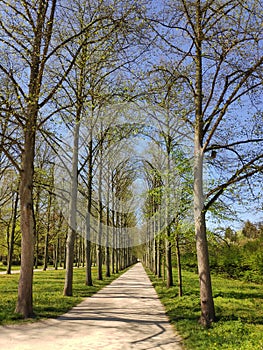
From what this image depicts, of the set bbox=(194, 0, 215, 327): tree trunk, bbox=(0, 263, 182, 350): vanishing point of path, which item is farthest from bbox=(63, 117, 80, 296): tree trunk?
bbox=(194, 0, 215, 327): tree trunk

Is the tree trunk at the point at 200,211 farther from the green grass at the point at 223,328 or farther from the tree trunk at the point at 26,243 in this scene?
the tree trunk at the point at 26,243

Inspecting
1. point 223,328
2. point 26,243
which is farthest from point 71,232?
point 223,328

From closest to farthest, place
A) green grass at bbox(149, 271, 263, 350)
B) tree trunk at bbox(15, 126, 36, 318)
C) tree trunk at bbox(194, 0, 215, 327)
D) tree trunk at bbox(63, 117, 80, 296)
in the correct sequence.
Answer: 1. green grass at bbox(149, 271, 263, 350)
2. tree trunk at bbox(194, 0, 215, 327)
3. tree trunk at bbox(15, 126, 36, 318)
4. tree trunk at bbox(63, 117, 80, 296)

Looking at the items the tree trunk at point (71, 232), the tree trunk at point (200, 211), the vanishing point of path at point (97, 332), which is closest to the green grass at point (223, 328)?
the vanishing point of path at point (97, 332)

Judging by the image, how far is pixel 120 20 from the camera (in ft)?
30.8

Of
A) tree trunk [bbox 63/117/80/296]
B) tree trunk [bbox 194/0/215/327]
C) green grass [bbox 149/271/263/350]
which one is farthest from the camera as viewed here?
tree trunk [bbox 63/117/80/296]

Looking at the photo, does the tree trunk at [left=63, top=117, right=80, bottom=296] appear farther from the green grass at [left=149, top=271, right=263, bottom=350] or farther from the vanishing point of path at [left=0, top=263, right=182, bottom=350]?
the green grass at [left=149, top=271, right=263, bottom=350]

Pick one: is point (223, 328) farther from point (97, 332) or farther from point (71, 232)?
point (71, 232)

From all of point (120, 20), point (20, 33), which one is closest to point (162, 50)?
point (120, 20)

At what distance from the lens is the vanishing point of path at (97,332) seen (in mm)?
6285

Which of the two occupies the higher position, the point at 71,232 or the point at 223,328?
the point at 71,232

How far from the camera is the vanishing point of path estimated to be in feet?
20.6

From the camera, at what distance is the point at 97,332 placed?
742 cm

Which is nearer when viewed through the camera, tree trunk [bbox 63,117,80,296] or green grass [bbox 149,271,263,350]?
green grass [bbox 149,271,263,350]
